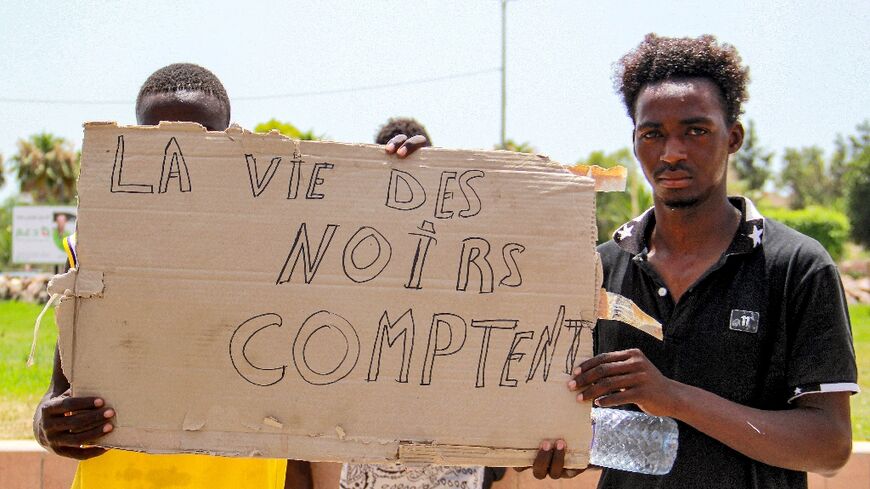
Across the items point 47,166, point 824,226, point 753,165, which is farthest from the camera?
point 753,165

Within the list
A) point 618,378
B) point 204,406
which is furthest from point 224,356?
point 618,378

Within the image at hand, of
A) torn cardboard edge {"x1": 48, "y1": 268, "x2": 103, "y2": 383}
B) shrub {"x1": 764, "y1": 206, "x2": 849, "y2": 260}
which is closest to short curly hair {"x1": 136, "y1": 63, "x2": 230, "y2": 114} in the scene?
torn cardboard edge {"x1": 48, "y1": 268, "x2": 103, "y2": 383}

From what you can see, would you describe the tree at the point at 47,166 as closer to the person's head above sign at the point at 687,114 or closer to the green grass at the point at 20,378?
the green grass at the point at 20,378

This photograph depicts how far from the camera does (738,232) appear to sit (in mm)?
1865

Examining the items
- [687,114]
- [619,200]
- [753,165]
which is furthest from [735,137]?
[753,165]

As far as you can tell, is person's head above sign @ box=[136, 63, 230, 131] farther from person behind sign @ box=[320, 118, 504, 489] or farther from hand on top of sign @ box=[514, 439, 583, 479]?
hand on top of sign @ box=[514, 439, 583, 479]

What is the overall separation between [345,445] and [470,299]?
1.37 feet

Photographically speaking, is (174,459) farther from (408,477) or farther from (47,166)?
(47,166)

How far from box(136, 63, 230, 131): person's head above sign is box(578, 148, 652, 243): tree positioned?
17404mm

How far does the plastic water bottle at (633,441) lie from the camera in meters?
1.79

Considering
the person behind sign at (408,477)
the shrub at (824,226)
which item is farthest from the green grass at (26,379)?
the shrub at (824,226)

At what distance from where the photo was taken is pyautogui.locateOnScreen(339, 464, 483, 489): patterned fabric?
2.71 metres

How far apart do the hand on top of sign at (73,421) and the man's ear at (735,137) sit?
152cm

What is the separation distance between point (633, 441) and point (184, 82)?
1.39m
